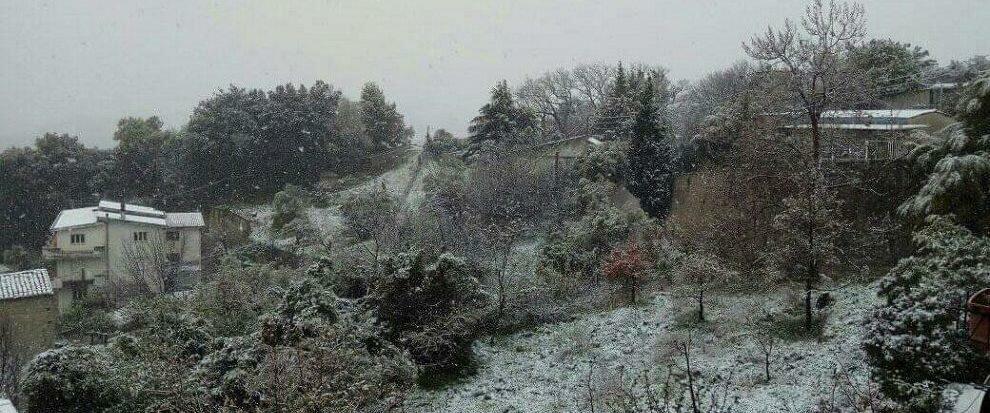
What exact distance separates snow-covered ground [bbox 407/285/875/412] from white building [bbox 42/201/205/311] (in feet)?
50.2

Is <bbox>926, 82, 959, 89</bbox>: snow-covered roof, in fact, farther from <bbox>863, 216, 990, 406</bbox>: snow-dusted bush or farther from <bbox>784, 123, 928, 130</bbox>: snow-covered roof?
<bbox>863, 216, 990, 406</bbox>: snow-dusted bush

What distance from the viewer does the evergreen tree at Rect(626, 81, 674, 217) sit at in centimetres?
2181

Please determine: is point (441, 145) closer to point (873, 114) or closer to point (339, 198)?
point (339, 198)

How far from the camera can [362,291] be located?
1553 cm

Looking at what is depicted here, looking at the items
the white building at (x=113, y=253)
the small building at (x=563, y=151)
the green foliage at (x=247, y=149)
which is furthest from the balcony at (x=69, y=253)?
the small building at (x=563, y=151)

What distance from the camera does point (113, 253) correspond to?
24.9m

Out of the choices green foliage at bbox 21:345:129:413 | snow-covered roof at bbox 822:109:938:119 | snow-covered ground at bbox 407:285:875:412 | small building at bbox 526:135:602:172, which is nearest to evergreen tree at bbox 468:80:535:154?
small building at bbox 526:135:602:172

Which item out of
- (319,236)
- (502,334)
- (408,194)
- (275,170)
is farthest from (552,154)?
(275,170)

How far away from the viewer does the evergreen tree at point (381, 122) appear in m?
34.5

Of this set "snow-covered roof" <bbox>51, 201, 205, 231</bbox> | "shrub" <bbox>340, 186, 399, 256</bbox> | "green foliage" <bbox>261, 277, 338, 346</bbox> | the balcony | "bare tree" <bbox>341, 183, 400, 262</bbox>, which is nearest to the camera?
"green foliage" <bbox>261, 277, 338, 346</bbox>

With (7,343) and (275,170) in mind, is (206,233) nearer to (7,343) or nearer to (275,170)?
(275,170)

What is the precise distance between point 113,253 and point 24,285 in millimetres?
5010

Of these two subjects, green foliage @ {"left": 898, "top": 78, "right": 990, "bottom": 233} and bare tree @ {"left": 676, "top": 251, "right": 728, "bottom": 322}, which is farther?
bare tree @ {"left": 676, "top": 251, "right": 728, "bottom": 322}

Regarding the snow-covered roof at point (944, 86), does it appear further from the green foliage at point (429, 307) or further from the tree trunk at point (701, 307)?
the green foliage at point (429, 307)
